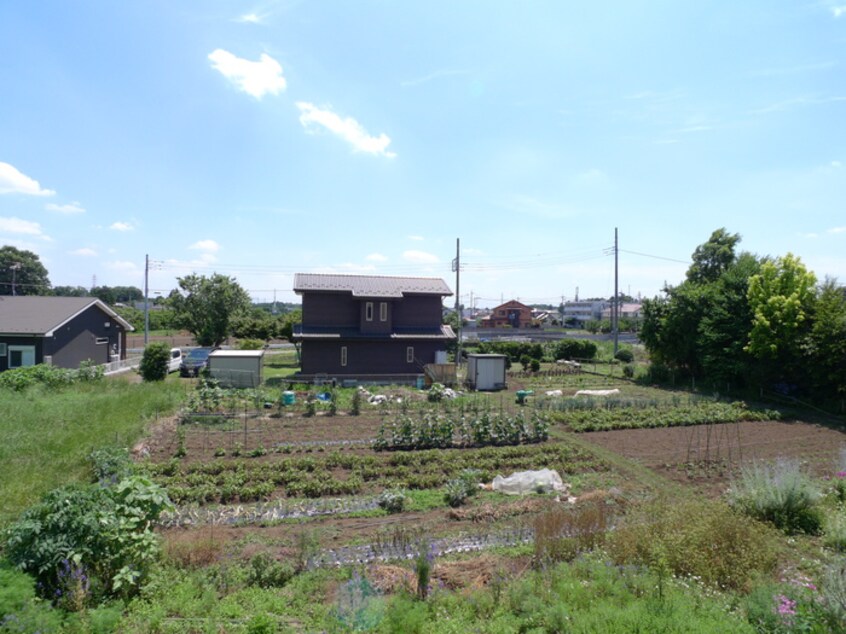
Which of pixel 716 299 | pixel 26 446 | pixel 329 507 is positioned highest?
pixel 716 299

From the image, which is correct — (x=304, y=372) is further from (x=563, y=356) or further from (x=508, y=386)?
(x=563, y=356)

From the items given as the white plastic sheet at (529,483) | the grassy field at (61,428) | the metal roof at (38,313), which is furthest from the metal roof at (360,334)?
the white plastic sheet at (529,483)

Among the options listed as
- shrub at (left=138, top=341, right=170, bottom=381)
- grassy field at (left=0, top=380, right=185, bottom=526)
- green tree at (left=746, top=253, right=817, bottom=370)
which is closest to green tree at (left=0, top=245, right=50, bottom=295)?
shrub at (left=138, top=341, right=170, bottom=381)

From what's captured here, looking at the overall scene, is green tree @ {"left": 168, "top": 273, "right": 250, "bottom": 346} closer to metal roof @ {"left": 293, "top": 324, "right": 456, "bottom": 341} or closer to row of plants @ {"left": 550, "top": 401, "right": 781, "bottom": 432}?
metal roof @ {"left": 293, "top": 324, "right": 456, "bottom": 341}

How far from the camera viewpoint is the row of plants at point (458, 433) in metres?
11.5

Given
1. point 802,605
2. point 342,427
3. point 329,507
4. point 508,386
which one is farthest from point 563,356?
point 802,605

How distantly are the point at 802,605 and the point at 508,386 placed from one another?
1830 cm

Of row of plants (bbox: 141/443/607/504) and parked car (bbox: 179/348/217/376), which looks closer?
row of plants (bbox: 141/443/607/504)

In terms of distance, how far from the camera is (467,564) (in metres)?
5.72

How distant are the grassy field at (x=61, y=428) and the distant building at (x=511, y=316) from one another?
65.1 meters

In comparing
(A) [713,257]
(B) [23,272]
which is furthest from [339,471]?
(B) [23,272]

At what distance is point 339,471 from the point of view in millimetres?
9688

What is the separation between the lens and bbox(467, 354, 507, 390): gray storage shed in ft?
70.1

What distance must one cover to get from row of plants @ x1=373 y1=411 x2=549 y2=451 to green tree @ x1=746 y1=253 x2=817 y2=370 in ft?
37.5
